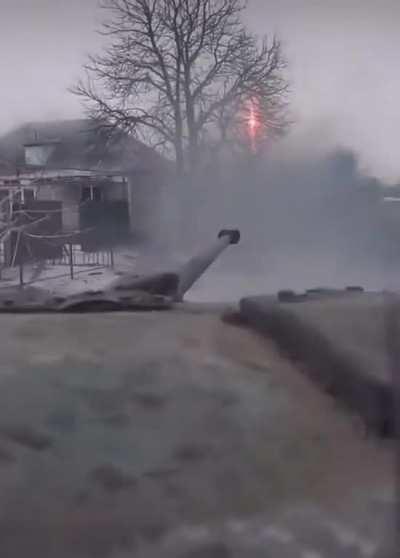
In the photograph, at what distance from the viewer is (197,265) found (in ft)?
6.00

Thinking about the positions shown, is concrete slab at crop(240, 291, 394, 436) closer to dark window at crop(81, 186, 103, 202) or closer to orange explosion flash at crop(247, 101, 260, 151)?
orange explosion flash at crop(247, 101, 260, 151)

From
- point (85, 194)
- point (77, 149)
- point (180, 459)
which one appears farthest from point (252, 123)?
point (180, 459)

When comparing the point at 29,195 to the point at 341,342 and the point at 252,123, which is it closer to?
the point at 252,123

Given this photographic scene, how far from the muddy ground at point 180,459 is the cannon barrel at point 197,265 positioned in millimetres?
558

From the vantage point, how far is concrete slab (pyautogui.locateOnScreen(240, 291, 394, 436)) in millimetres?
826

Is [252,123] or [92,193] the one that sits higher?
[252,123]

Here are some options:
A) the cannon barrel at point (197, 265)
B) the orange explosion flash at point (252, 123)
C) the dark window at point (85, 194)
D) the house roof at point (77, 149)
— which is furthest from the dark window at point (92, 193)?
the cannon barrel at point (197, 265)

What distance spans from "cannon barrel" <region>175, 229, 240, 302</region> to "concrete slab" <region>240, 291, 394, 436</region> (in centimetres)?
42

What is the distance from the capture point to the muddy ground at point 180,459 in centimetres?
67

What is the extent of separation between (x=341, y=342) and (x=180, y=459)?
26cm

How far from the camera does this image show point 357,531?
26.6 inches

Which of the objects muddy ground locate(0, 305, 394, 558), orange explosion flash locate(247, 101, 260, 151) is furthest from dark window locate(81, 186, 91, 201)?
muddy ground locate(0, 305, 394, 558)

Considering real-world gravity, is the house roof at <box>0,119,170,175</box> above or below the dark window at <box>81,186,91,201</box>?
above

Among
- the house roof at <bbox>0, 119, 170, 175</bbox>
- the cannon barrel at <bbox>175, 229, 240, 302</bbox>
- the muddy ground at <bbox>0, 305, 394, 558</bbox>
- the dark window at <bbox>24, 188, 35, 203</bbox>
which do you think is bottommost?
the muddy ground at <bbox>0, 305, 394, 558</bbox>
